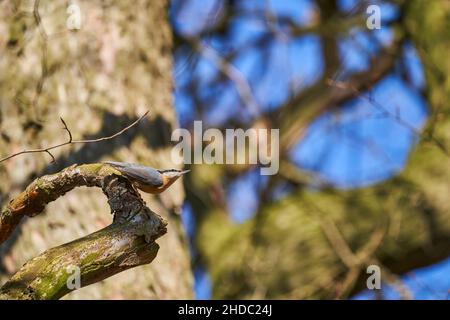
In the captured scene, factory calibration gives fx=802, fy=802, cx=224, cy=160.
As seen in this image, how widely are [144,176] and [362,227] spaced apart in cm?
171

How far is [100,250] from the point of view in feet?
5.20

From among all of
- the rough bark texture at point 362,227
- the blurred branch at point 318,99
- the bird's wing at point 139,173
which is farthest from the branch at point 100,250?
the blurred branch at point 318,99

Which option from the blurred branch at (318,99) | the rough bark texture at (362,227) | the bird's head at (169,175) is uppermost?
the blurred branch at (318,99)

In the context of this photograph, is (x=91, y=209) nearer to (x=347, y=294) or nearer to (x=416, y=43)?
(x=347, y=294)

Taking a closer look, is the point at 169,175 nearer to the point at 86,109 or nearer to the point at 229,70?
the point at 86,109

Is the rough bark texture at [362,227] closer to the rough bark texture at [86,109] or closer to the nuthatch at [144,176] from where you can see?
the rough bark texture at [86,109]

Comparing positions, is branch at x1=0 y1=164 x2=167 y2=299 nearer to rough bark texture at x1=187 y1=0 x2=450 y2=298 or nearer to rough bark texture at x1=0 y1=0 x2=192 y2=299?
rough bark texture at x1=0 y1=0 x2=192 y2=299

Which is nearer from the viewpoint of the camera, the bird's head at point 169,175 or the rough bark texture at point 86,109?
the bird's head at point 169,175

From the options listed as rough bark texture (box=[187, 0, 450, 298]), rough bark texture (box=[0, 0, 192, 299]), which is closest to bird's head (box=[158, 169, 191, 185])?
rough bark texture (box=[0, 0, 192, 299])

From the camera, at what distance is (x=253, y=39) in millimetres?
4855

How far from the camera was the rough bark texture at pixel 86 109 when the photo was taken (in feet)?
7.97

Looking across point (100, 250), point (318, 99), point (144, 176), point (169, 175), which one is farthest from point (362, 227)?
point (100, 250)

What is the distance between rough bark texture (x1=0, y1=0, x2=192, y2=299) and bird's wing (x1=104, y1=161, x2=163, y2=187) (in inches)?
26.4

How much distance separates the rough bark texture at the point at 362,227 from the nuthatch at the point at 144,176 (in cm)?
138
